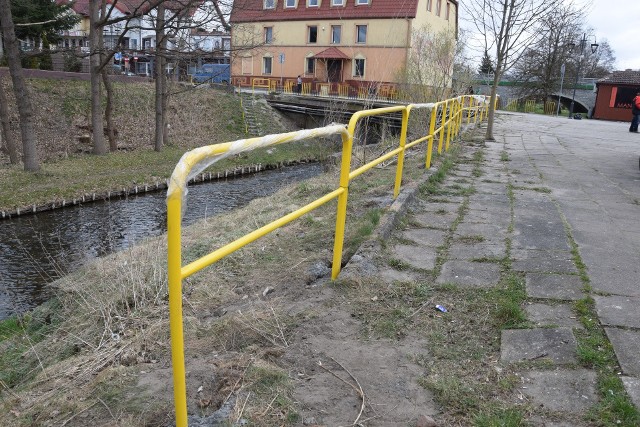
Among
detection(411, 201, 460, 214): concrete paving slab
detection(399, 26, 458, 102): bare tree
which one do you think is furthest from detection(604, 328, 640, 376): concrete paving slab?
detection(399, 26, 458, 102): bare tree

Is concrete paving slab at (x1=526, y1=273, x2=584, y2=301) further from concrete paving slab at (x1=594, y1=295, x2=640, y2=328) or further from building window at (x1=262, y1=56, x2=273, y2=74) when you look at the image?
building window at (x1=262, y1=56, x2=273, y2=74)

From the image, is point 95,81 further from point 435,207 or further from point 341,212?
point 341,212

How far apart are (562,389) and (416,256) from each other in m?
2.03

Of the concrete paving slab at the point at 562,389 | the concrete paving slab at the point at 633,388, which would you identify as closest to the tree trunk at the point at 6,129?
the concrete paving slab at the point at 562,389

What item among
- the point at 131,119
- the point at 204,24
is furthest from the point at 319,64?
the point at 204,24

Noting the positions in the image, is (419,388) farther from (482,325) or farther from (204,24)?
(204,24)

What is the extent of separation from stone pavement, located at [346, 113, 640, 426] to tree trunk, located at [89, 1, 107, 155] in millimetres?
13009

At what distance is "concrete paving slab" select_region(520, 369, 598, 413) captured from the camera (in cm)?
256

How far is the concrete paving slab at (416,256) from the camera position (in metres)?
4.41

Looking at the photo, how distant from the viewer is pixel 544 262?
447 cm

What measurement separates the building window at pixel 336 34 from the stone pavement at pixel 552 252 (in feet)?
109

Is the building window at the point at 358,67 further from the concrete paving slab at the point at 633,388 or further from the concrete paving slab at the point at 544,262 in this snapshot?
the concrete paving slab at the point at 633,388

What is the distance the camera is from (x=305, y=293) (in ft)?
13.0

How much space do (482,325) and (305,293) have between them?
50.1 inches
